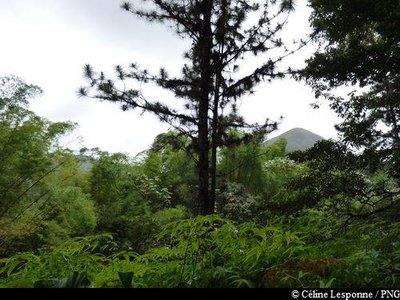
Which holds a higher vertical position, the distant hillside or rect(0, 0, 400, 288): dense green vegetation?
the distant hillside

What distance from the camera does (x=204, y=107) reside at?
659 cm

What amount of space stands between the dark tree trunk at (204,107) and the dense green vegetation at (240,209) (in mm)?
365

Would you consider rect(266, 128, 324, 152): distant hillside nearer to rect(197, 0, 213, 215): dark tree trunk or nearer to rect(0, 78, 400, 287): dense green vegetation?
rect(0, 78, 400, 287): dense green vegetation

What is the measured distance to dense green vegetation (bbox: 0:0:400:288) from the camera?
68.7 inches

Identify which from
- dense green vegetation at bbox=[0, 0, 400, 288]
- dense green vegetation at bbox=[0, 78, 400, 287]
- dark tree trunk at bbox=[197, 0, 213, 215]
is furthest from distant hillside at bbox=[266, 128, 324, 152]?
dark tree trunk at bbox=[197, 0, 213, 215]

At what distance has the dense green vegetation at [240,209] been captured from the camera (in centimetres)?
174

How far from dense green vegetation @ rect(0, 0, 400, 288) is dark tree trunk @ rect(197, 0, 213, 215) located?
1.20ft

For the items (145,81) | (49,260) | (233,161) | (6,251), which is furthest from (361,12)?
(233,161)

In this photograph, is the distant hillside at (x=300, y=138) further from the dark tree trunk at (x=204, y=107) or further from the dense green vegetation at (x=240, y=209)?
the dark tree trunk at (x=204, y=107)

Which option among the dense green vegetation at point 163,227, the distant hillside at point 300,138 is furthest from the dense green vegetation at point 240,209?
the distant hillside at point 300,138

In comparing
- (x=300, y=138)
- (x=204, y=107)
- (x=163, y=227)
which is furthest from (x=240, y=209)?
(x=300, y=138)

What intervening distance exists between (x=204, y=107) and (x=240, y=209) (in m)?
5.62

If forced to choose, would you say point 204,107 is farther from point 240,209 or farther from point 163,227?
point 240,209

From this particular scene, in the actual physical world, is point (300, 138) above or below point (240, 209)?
above
